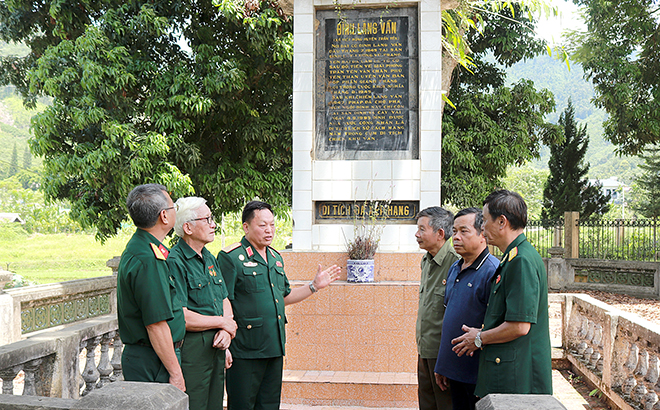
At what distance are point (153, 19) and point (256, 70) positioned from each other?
79.8 inches

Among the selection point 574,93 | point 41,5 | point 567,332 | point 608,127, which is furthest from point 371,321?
point 574,93

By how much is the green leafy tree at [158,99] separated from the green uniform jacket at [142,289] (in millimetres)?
6685

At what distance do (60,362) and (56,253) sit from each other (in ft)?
112

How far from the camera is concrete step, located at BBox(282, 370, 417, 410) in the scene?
Result: 4.68 metres

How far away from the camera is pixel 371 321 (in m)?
5.04

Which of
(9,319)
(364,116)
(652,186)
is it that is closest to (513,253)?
(364,116)

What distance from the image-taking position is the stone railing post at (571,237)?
1483 centimetres

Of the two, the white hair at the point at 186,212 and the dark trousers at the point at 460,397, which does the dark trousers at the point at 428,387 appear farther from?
the white hair at the point at 186,212

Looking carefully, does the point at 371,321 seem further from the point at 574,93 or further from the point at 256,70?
the point at 574,93

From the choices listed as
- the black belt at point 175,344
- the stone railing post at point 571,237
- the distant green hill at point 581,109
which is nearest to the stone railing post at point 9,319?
the black belt at point 175,344

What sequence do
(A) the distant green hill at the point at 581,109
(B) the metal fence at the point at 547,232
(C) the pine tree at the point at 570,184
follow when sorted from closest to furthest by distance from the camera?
(B) the metal fence at the point at 547,232 < (C) the pine tree at the point at 570,184 < (A) the distant green hill at the point at 581,109

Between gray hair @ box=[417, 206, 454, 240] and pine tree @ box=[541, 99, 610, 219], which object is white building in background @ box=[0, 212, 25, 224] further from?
gray hair @ box=[417, 206, 454, 240]

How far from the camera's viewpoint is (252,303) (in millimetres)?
3611

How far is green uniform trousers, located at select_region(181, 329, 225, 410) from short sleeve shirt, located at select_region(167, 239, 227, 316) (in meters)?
0.15
